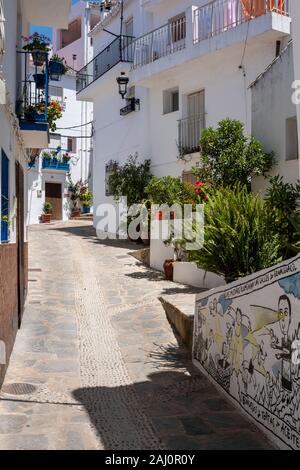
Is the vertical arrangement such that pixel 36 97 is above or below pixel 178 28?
below

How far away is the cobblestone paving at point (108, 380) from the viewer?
4.79m

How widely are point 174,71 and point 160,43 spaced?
1.67 meters

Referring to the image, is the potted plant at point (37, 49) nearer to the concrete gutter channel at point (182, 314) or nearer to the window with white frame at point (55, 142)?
the concrete gutter channel at point (182, 314)

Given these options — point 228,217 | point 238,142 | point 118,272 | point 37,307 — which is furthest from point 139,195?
point 228,217

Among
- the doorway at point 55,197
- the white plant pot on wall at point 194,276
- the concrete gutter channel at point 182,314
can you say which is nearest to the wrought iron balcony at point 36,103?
the concrete gutter channel at point 182,314

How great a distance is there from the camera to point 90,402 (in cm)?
573

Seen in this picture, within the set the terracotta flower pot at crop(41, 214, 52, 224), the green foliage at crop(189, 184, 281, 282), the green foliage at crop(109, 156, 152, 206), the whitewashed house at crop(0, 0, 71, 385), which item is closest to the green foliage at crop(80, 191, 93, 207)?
the terracotta flower pot at crop(41, 214, 52, 224)

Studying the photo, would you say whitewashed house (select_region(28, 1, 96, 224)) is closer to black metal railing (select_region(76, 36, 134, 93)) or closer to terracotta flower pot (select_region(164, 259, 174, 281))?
black metal railing (select_region(76, 36, 134, 93))

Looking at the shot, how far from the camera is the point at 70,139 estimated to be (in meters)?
30.0

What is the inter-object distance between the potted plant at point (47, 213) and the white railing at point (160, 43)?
11821 millimetres

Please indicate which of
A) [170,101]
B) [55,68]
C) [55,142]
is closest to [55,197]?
[55,142]

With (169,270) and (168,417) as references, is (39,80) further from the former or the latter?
(168,417)

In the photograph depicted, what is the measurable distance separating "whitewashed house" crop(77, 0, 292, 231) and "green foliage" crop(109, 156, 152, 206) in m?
0.43
